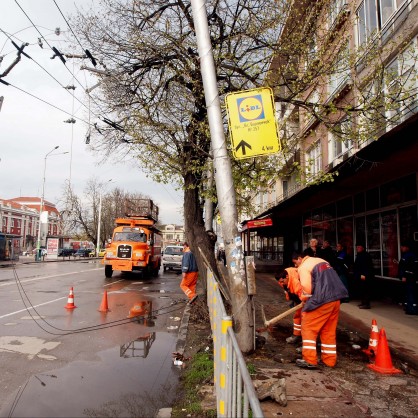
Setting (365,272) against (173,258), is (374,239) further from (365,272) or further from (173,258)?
(173,258)

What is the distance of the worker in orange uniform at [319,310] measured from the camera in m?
5.07

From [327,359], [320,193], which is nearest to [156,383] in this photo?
[327,359]

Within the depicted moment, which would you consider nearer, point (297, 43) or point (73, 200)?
point (297, 43)

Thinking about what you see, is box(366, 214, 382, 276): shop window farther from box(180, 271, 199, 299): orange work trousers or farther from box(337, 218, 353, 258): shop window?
box(180, 271, 199, 299): orange work trousers

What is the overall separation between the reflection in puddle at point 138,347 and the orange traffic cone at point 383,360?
11.4 ft

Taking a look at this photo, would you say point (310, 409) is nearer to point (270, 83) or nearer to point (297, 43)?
point (270, 83)

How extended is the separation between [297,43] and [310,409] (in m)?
7.99

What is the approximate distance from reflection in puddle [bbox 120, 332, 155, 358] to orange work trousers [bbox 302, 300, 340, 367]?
2.61m

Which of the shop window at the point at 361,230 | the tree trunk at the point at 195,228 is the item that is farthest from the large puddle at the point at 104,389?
the shop window at the point at 361,230

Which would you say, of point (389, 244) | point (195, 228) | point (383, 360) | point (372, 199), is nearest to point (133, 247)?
point (195, 228)

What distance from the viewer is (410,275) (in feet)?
28.2

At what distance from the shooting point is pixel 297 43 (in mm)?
8945

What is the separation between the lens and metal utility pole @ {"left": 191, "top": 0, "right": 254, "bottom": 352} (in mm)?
5438

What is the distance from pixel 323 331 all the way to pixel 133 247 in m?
14.9
